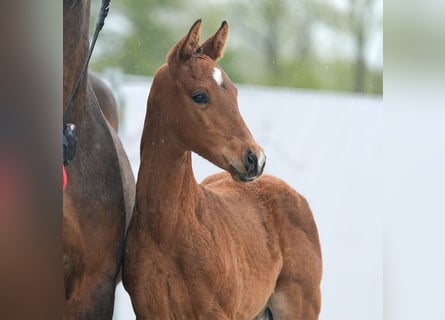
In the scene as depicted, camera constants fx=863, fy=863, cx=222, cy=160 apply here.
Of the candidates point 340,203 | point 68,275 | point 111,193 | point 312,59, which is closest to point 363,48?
point 312,59

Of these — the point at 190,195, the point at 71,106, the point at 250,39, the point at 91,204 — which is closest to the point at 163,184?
the point at 190,195

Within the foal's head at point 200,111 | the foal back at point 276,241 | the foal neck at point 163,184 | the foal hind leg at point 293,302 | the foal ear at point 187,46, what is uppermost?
the foal ear at point 187,46

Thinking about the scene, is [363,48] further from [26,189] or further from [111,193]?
[26,189]

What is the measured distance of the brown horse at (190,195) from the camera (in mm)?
2191

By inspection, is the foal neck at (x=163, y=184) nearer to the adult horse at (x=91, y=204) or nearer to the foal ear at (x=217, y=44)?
the adult horse at (x=91, y=204)

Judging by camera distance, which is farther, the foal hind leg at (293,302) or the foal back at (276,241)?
the foal hind leg at (293,302)

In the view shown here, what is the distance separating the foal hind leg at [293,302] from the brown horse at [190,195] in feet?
0.49

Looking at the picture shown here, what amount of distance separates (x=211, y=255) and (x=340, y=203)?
0.53 metres

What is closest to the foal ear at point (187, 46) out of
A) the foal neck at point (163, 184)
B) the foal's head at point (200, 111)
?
the foal's head at point (200, 111)

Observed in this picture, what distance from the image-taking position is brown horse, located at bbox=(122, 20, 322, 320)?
86.3 inches

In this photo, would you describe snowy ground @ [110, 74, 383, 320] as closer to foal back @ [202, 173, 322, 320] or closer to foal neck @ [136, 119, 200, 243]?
foal back @ [202, 173, 322, 320]

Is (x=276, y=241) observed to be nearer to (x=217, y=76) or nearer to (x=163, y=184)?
(x=163, y=184)

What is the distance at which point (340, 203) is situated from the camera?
2594 mm

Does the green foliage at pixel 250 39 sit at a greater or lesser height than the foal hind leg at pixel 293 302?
greater
